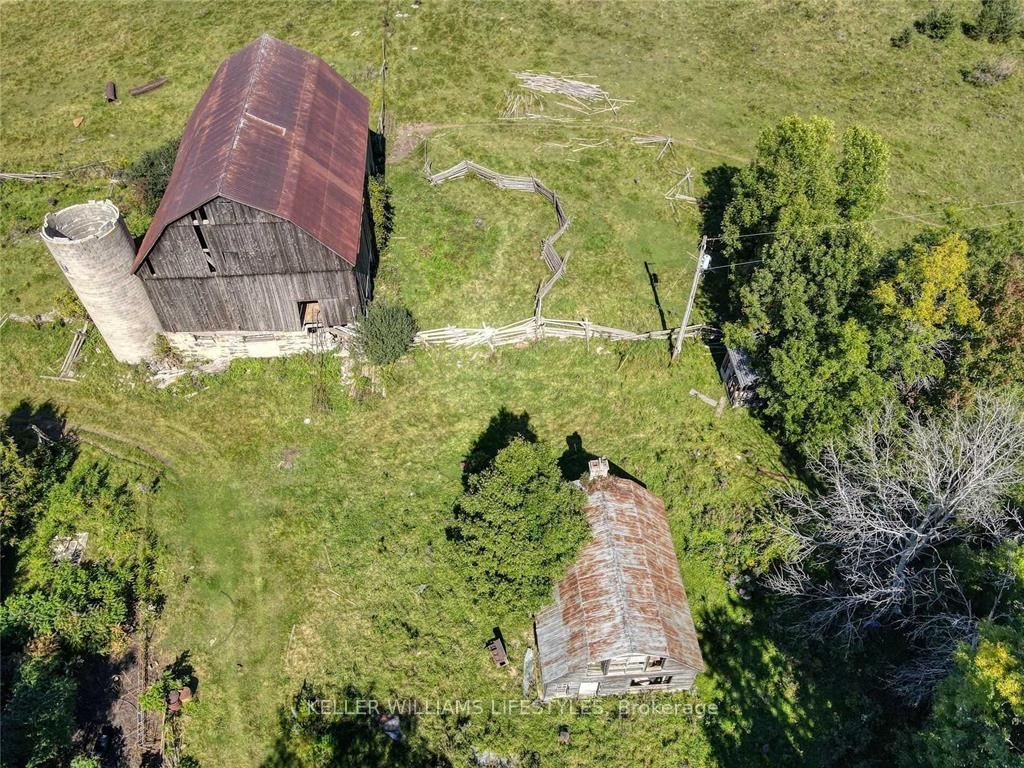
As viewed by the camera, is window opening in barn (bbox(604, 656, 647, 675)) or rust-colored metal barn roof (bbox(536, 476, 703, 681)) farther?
window opening in barn (bbox(604, 656, 647, 675))

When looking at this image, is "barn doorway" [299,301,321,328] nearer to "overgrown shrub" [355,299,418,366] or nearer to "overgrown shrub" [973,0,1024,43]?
"overgrown shrub" [355,299,418,366]

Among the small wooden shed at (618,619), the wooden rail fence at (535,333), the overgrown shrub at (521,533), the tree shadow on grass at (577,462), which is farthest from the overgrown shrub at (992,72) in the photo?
the overgrown shrub at (521,533)

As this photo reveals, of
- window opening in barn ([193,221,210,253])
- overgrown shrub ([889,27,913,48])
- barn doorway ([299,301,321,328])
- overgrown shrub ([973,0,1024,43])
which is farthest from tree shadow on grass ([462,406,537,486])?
overgrown shrub ([973,0,1024,43])

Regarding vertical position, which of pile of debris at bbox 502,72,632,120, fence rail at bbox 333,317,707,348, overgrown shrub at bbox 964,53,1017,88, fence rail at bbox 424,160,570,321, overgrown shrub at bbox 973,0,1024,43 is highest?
overgrown shrub at bbox 973,0,1024,43

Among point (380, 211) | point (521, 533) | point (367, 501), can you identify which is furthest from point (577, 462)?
point (380, 211)

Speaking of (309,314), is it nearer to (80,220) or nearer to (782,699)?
(80,220)
